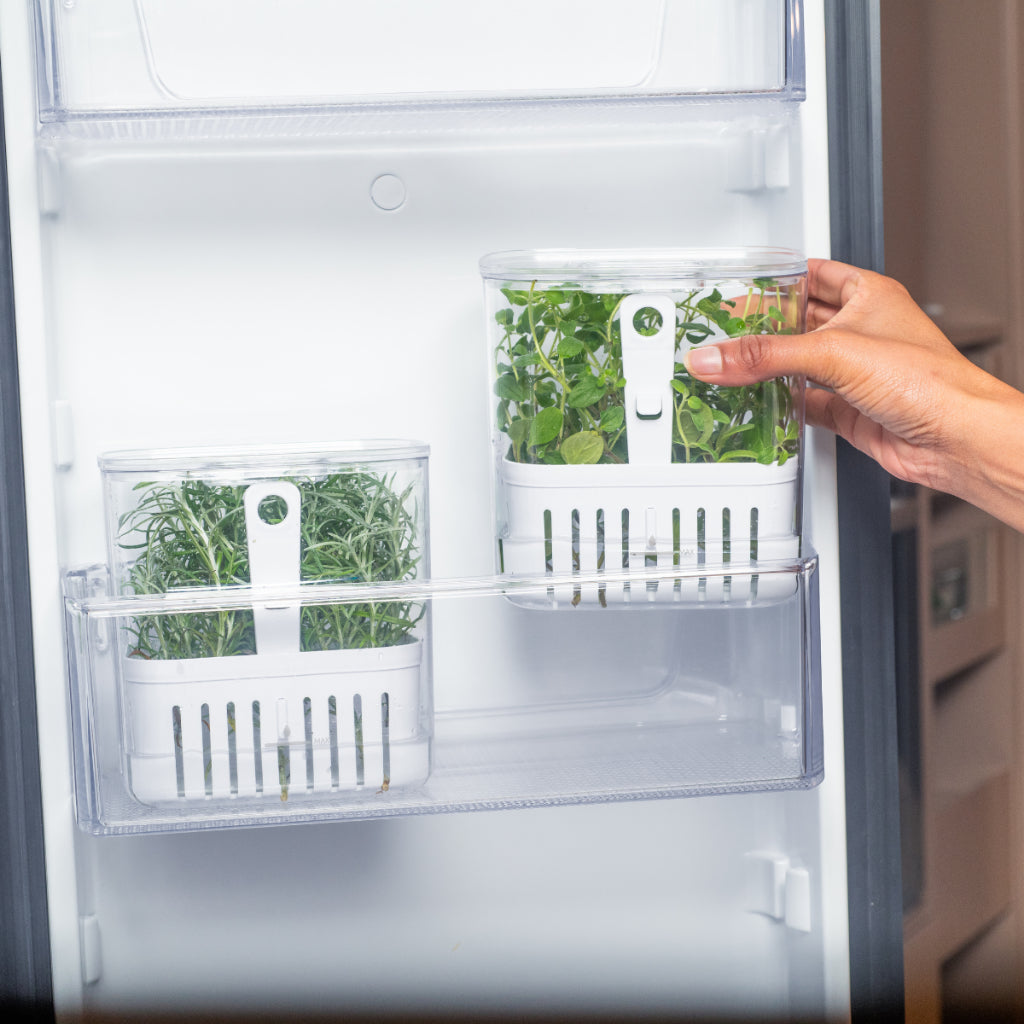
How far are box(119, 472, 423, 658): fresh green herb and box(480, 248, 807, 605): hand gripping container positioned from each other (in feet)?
0.32

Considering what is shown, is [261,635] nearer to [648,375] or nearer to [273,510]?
[273,510]

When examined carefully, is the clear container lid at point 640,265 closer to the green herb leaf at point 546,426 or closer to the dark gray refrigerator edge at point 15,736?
the green herb leaf at point 546,426

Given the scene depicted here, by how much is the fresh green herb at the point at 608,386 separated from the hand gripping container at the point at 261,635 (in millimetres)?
115

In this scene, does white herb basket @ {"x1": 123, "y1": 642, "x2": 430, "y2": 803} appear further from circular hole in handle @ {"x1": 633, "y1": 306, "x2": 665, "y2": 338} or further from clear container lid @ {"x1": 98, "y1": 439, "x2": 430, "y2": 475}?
circular hole in handle @ {"x1": 633, "y1": 306, "x2": 665, "y2": 338}

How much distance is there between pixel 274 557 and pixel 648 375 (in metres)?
0.28

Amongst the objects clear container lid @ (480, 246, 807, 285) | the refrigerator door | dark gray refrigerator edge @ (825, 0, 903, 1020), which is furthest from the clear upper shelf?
dark gray refrigerator edge @ (825, 0, 903, 1020)

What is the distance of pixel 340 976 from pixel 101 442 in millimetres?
475

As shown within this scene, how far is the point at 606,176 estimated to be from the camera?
0.79 metres

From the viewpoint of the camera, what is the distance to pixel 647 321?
662 mm

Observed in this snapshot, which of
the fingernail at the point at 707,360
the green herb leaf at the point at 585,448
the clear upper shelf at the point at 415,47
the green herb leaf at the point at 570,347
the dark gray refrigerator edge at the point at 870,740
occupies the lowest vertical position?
the dark gray refrigerator edge at the point at 870,740

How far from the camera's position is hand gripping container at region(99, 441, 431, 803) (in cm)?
64

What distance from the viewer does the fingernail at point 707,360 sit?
655mm

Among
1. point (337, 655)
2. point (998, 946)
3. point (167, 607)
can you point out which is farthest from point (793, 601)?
point (998, 946)

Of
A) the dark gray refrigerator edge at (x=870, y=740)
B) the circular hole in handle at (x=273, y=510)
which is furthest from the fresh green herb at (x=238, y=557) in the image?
the dark gray refrigerator edge at (x=870, y=740)
